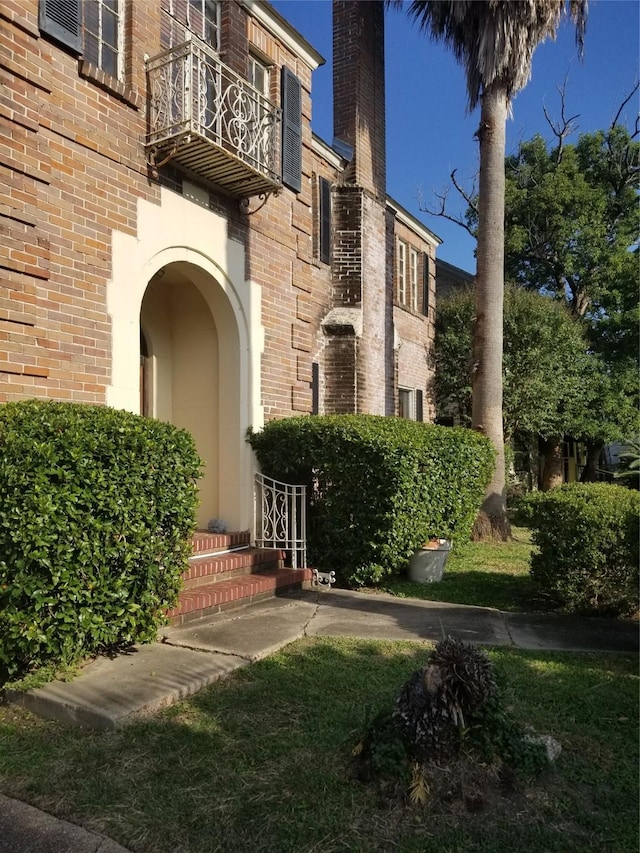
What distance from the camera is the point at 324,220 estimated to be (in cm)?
1148

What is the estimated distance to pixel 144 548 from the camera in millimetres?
4301

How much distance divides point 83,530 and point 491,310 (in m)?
8.40

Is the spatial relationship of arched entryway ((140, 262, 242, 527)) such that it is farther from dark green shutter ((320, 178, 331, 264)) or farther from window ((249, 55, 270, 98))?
dark green shutter ((320, 178, 331, 264))

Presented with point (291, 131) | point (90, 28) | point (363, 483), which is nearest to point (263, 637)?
point (363, 483)

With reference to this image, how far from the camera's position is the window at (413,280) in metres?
15.3

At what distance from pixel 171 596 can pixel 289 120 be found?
6447mm

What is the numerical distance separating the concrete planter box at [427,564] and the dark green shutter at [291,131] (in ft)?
16.5

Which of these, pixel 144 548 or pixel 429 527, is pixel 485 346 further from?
pixel 144 548

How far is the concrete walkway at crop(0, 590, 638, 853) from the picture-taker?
2.58m

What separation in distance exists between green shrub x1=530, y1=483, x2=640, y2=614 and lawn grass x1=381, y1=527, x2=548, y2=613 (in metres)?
0.60

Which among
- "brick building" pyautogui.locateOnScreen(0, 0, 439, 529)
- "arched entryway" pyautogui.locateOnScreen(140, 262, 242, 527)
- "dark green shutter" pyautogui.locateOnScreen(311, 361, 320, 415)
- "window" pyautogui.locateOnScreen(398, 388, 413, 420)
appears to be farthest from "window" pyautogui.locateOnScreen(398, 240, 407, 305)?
"arched entryway" pyautogui.locateOnScreen(140, 262, 242, 527)

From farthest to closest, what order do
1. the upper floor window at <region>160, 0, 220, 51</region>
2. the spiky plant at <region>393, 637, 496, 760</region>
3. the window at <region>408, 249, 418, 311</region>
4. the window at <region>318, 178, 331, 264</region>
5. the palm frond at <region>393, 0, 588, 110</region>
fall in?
the window at <region>408, 249, 418, 311</region> < the window at <region>318, 178, 331, 264</region> < the palm frond at <region>393, 0, 588, 110</region> < the upper floor window at <region>160, 0, 220, 51</region> < the spiky plant at <region>393, 637, 496, 760</region>

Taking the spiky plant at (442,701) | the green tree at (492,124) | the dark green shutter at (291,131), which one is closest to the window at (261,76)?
the dark green shutter at (291,131)

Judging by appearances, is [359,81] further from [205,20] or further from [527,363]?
[527,363]
